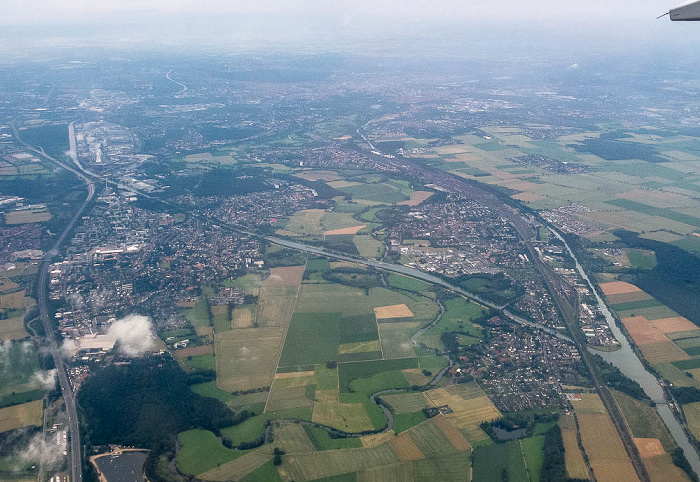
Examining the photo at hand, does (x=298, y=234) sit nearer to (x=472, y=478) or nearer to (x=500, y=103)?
(x=472, y=478)

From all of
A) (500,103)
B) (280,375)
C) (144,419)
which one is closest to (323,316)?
(280,375)

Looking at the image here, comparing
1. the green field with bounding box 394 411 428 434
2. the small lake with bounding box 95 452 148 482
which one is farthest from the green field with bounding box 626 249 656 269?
the small lake with bounding box 95 452 148 482

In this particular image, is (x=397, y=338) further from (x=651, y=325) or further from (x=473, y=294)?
(x=651, y=325)

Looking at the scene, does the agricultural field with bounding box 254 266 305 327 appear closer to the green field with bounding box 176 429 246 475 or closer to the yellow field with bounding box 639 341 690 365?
the green field with bounding box 176 429 246 475

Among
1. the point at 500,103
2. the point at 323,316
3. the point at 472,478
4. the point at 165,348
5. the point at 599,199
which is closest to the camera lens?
the point at 472,478

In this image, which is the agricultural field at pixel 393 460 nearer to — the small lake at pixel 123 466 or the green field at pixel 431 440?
the green field at pixel 431 440

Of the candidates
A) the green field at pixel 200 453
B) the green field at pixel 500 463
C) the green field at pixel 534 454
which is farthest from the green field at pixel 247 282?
the green field at pixel 534 454
